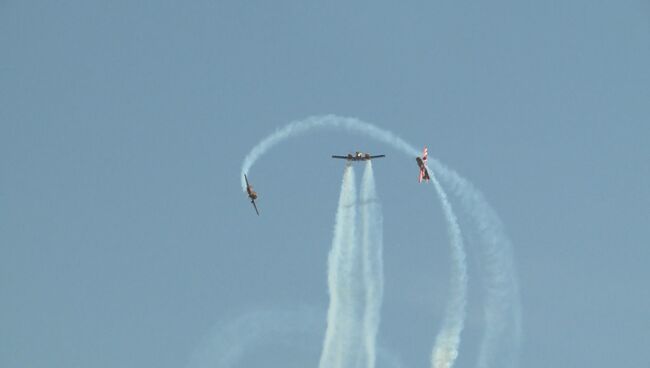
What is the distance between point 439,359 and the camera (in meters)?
119

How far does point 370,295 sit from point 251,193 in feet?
57.8

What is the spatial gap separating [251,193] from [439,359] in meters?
26.2

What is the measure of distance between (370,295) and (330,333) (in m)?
5.30

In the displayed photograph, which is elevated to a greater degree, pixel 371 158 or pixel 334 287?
pixel 371 158

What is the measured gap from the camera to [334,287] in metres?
122

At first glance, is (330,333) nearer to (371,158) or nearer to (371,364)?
(371,364)

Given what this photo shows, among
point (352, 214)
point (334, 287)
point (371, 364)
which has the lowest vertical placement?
point (371, 364)

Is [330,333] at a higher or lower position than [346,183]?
lower

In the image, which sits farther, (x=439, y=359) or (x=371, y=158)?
(x=371, y=158)

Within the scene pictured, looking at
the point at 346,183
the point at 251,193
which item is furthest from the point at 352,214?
the point at 251,193

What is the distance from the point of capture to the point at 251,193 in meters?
129

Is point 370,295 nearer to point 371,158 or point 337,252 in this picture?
point 337,252

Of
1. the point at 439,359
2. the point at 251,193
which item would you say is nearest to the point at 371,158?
the point at 251,193

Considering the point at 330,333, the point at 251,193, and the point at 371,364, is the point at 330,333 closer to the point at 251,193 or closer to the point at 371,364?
the point at 371,364
